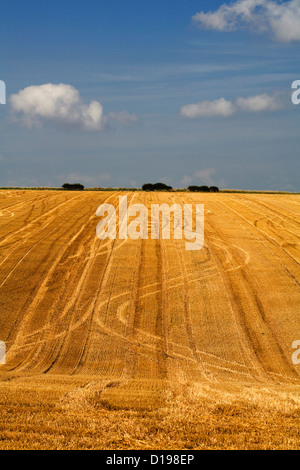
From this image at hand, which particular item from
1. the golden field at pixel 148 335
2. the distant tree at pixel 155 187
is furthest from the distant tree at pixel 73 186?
the golden field at pixel 148 335

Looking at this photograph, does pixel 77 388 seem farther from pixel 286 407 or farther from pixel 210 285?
pixel 210 285

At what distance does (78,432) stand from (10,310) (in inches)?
421

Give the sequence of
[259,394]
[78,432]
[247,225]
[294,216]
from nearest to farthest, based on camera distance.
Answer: [78,432] → [259,394] → [247,225] → [294,216]

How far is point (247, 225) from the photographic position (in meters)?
28.9

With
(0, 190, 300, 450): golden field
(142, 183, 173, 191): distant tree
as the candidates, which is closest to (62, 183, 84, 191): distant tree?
(142, 183, 173, 191): distant tree

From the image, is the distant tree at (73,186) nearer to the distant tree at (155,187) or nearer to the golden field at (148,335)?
the distant tree at (155,187)

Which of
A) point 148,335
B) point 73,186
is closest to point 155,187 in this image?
point 73,186

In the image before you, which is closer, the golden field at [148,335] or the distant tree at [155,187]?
the golden field at [148,335]

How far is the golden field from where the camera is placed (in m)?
8.59

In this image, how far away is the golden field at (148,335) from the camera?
28.2 ft

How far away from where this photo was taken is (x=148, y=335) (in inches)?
656

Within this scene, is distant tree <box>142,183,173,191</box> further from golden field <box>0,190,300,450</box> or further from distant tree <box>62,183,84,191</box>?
golden field <box>0,190,300,450</box>

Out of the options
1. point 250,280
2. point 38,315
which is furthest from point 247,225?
point 38,315

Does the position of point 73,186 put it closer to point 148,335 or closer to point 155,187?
point 155,187
